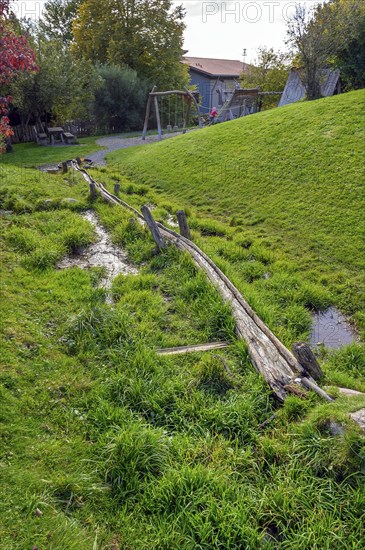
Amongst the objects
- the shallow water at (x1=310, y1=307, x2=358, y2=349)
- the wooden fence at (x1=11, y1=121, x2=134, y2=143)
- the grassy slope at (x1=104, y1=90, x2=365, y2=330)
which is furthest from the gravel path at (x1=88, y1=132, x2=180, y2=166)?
the shallow water at (x1=310, y1=307, x2=358, y2=349)

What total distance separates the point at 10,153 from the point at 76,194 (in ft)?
35.5

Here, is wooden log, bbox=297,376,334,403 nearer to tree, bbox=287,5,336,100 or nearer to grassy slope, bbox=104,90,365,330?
grassy slope, bbox=104,90,365,330

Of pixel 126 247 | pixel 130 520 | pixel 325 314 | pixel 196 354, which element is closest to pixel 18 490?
pixel 130 520

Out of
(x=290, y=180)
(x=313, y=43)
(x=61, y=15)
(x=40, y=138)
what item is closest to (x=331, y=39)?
(x=313, y=43)

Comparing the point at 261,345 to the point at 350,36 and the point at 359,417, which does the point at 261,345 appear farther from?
the point at 350,36

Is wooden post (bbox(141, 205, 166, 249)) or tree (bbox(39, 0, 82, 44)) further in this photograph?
tree (bbox(39, 0, 82, 44))

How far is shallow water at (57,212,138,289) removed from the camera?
23.3 ft

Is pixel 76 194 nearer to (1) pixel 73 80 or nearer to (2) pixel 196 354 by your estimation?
(2) pixel 196 354

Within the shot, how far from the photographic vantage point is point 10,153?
65.5ft

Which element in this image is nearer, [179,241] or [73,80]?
[179,241]

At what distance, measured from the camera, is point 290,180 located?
1052 centimetres

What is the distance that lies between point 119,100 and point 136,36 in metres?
6.69

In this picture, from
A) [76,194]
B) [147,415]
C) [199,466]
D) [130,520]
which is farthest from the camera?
[76,194]

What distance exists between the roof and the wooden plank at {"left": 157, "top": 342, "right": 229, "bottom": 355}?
139ft
